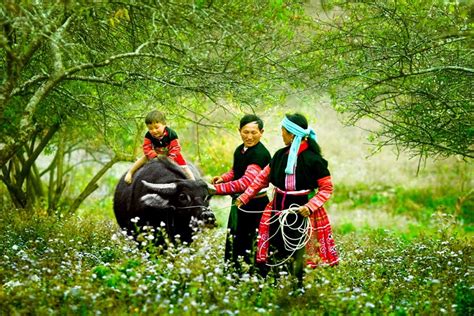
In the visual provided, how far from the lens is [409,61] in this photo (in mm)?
10125

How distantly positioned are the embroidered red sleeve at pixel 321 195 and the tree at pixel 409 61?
1363mm

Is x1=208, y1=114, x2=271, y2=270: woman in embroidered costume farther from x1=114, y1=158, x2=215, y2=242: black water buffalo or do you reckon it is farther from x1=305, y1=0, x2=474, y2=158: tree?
x1=305, y1=0, x2=474, y2=158: tree

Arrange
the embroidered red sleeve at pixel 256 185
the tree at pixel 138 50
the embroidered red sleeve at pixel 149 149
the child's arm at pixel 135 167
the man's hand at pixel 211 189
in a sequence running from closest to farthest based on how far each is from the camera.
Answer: the tree at pixel 138 50, the embroidered red sleeve at pixel 256 185, the man's hand at pixel 211 189, the embroidered red sleeve at pixel 149 149, the child's arm at pixel 135 167

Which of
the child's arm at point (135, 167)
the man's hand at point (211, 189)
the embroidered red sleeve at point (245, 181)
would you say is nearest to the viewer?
the embroidered red sleeve at point (245, 181)

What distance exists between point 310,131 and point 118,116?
3.21 m

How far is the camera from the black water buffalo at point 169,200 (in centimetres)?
1150

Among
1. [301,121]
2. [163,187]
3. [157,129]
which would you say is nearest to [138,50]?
[301,121]

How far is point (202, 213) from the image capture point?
1128 centimetres

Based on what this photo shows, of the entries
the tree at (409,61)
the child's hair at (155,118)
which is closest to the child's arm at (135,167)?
the child's hair at (155,118)

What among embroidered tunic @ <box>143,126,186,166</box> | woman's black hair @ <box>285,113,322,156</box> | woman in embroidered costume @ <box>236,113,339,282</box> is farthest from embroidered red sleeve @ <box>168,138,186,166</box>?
woman's black hair @ <box>285,113,322,156</box>

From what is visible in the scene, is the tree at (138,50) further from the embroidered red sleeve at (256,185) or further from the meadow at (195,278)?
A: the meadow at (195,278)

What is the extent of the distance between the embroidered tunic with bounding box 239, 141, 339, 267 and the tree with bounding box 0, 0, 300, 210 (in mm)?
1174

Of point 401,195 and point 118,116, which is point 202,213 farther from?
point 401,195

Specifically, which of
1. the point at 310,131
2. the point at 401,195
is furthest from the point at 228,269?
the point at 401,195
